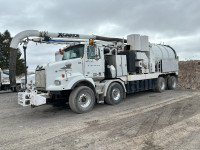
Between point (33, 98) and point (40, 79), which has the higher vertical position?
point (40, 79)

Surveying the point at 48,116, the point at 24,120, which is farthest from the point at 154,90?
the point at 24,120

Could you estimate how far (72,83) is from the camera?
6.23 m

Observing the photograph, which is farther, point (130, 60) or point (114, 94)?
point (130, 60)

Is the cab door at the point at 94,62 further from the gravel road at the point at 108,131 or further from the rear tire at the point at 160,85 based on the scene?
the rear tire at the point at 160,85

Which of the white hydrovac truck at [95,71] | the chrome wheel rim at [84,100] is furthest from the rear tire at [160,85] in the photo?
the chrome wheel rim at [84,100]

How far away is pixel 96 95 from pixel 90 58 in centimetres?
165

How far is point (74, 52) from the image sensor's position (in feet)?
24.1

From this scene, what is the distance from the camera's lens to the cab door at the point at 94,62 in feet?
23.2

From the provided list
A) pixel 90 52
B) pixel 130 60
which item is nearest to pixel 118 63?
pixel 130 60

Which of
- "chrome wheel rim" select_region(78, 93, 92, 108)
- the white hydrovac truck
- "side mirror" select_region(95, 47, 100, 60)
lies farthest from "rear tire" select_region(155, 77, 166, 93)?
"chrome wheel rim" select_region(78, 93, 92, 108)

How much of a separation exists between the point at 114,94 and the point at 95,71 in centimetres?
159

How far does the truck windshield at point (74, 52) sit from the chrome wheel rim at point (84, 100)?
164cm

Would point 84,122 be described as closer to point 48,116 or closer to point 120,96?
point 48,116

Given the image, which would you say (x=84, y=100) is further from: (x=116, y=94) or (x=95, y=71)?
(x=116, y=94)
